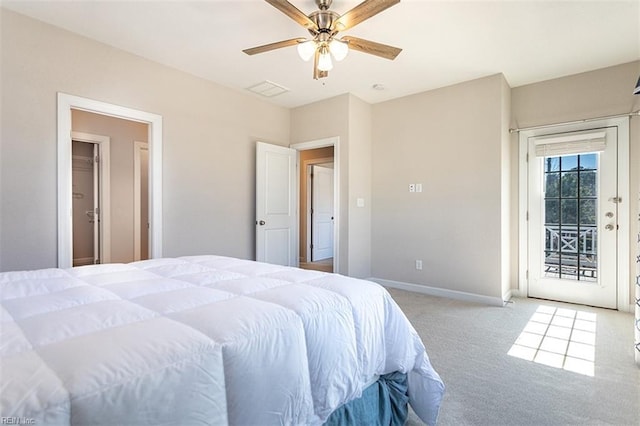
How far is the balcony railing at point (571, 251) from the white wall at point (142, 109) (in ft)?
12.0

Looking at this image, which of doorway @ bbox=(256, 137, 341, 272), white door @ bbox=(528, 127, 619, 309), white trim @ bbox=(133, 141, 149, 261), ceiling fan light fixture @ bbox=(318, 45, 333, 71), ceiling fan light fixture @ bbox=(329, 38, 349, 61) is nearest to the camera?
ceiling fan light fixture @ bbox=(329, 38, 349, 61)

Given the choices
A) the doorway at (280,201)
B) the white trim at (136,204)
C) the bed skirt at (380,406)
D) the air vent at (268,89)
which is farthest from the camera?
the white trim at (136,204)

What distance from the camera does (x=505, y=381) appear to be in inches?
78.7

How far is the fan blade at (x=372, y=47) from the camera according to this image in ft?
7.63

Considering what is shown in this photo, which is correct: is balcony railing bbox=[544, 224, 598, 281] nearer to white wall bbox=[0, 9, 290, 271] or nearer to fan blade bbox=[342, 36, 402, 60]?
fan blade bbox=[342, 36, 402, 60]

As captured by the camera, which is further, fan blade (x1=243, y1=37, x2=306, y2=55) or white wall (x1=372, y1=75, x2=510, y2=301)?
white wall (x1=372, y1=75, x2=510, y2=301)

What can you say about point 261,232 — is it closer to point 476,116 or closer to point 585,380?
point 476,116

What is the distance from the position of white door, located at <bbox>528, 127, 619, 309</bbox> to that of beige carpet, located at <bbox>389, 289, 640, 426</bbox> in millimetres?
500

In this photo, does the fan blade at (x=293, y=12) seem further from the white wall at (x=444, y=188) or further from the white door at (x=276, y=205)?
the white wall at (x=444, y=188)

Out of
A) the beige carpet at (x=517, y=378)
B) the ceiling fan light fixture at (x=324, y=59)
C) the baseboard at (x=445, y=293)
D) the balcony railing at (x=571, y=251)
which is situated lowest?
the beige carpet at (x=517, y=378)

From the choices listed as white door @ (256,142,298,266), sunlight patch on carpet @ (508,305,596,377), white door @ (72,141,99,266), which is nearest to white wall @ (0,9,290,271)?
white door @ (256,142,298,266)

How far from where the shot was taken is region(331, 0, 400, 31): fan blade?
1.96m

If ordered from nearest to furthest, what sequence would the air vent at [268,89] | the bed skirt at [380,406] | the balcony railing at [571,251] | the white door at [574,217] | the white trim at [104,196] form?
the bed skirt at [380,406]
the white door at [574,217]
the balcony railing at [571,251]
the air vent at [268,89]
the white trim at [104,196]

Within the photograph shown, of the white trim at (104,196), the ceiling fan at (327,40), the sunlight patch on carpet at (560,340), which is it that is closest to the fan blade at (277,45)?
the ceiling fan at (327,40)
